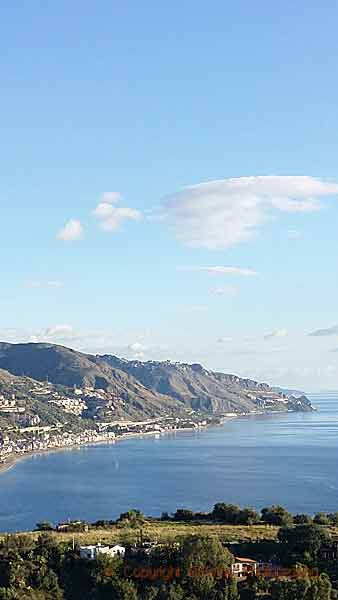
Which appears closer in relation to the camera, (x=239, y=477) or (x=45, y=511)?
(x=45, y=511)

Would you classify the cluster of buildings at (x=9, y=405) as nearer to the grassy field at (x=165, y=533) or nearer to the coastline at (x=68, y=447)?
the coastline at (x=68, y=447)

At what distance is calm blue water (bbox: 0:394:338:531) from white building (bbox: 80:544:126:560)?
1184 inches

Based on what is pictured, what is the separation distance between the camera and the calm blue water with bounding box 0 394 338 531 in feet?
198

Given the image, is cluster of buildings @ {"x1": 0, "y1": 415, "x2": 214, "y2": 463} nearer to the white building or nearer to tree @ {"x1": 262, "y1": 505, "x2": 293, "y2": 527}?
tree @ {"x1": 262, "y1": 505, "x2": 293, "y2": 527}

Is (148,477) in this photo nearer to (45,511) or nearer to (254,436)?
(45,511)

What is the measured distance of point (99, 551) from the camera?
23672 millimetres

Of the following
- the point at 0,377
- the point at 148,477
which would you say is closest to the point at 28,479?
the point at 148,477

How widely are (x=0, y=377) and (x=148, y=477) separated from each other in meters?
75.9

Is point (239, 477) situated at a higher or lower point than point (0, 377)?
lower

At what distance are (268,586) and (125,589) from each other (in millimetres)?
4047

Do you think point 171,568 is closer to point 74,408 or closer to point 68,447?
point 68,447

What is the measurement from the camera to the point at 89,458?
329 ft

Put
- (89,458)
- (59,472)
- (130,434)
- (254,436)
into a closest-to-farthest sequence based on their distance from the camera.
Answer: (59,472), (89,458), (254,436), (130,434)

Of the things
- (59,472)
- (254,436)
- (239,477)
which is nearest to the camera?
(239,477)
